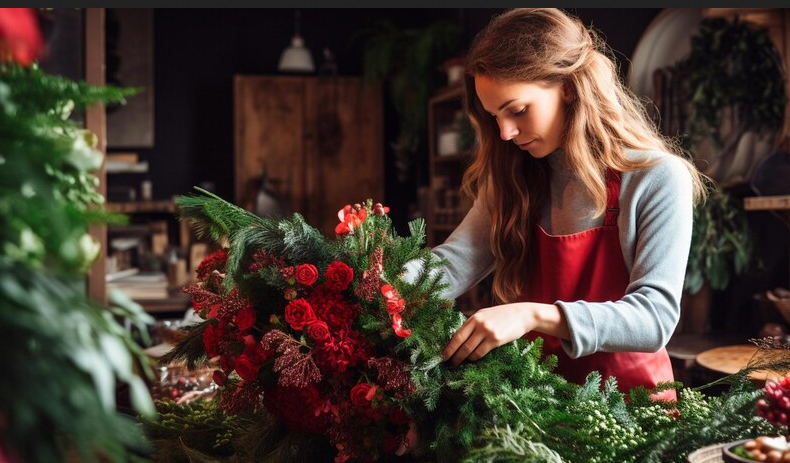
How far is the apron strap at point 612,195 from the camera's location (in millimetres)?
1819

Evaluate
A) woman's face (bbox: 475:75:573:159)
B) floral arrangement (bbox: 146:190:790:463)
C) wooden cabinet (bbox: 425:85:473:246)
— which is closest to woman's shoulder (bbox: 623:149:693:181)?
woman's face (bbox: 475:75:573:159)

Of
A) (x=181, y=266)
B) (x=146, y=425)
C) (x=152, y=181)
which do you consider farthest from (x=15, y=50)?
(x=152, y=181)

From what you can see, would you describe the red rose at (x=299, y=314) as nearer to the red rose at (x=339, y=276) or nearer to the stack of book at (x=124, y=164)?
the red rose at (x=339, y=276)

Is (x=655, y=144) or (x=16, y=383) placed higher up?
(x=655, y=144)

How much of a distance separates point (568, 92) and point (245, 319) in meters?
0.87

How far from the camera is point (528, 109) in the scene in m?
1.78

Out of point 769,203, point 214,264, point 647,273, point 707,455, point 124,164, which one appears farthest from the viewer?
point 124,164

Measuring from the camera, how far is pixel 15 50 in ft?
2.08

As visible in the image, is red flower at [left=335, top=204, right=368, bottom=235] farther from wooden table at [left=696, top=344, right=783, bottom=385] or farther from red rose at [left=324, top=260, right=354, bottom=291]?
wooden table at [left=696, top=344, right=783, bottom=385]

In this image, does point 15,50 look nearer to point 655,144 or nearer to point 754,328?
point 655,144

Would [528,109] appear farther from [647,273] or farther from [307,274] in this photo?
[307,274]

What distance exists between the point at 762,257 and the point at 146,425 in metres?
2.89

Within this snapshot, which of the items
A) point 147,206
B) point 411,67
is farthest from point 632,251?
point 147,206

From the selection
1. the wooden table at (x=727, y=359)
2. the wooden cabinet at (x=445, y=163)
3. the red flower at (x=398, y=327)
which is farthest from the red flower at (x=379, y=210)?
the wooden cabinet at (x=445, y=163)
